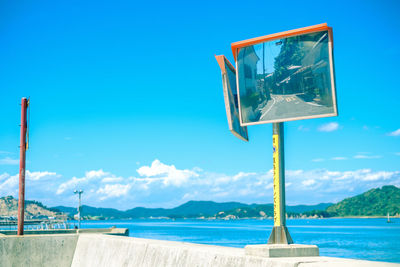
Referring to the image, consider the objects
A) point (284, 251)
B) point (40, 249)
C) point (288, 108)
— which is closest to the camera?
point (284, 251)

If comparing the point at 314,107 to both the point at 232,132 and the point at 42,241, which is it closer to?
the point at 232,132

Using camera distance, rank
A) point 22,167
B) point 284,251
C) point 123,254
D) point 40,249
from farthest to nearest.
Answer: point 22,167 → point 40,249 → point 123,254 → point 284,251

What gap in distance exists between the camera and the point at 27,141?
67.2 feet

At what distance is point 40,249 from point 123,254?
557cm

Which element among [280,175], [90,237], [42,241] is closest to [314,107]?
[280,175]

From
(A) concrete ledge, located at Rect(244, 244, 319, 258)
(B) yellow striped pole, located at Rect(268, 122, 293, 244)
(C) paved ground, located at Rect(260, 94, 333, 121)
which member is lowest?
(A) concrete ledge, located at Rect(244, 244, 319, 258)

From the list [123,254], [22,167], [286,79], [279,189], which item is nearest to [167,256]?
[123,254]

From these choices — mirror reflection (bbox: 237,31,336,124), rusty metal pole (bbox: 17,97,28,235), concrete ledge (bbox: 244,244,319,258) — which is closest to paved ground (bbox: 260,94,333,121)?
mirror reflection (bbox: 237,31,336,124)

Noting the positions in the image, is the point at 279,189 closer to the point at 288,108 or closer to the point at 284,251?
the point at 284,251

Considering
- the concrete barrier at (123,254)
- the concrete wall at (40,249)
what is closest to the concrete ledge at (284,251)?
the concrete barrier at (123,254)

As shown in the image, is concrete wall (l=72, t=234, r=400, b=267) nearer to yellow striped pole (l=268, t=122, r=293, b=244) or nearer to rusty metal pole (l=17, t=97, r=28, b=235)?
yellow striped pole (l=268, t=122, r=293, b=244)

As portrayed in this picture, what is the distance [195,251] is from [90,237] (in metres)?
7.19

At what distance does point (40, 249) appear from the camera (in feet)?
59.3

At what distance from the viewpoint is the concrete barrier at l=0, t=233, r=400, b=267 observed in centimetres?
879
